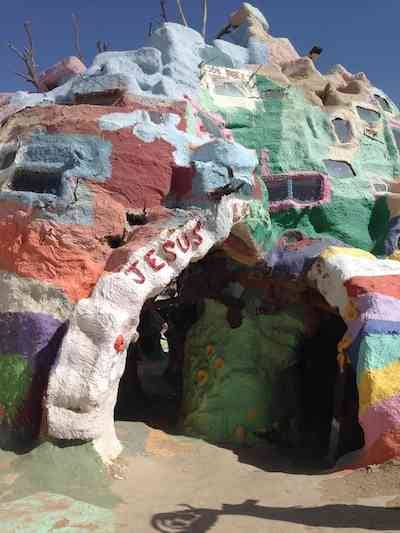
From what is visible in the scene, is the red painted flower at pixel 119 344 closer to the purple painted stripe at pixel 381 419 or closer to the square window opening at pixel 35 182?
the square window opening at pixel 35 182

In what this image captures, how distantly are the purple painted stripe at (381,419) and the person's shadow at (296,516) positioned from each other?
98cm

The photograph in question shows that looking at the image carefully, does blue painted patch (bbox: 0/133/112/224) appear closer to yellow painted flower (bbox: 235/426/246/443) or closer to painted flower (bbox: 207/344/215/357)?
painted flower (bbox: 207/344/215/357)

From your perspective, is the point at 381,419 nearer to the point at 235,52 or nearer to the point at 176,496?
the point at 176,496

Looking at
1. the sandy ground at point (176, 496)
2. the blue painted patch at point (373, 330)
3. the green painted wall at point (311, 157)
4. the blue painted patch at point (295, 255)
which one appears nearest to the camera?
the sandy ground at point (176, 496)

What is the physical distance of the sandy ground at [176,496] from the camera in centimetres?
442

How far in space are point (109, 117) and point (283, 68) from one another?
7.38 metres

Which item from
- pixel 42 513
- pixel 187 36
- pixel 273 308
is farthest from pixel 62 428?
pixel 187 36

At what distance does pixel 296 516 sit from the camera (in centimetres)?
472

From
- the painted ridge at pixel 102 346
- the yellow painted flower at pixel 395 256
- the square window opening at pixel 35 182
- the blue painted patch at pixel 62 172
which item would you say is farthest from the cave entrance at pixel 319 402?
the square window opening at pixel 35 182

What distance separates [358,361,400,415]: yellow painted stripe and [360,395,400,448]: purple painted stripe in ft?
0.18

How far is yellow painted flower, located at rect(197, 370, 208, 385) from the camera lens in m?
7.90

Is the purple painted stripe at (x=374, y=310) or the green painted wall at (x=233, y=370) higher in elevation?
the purple painted stripe at (x=374, y=310)

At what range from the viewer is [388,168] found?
11156 millimetres

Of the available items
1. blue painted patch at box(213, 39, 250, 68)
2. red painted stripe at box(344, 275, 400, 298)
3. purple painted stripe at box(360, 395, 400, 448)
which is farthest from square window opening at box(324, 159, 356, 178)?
purple painted stripe at box(360, 395, 400, 448)
